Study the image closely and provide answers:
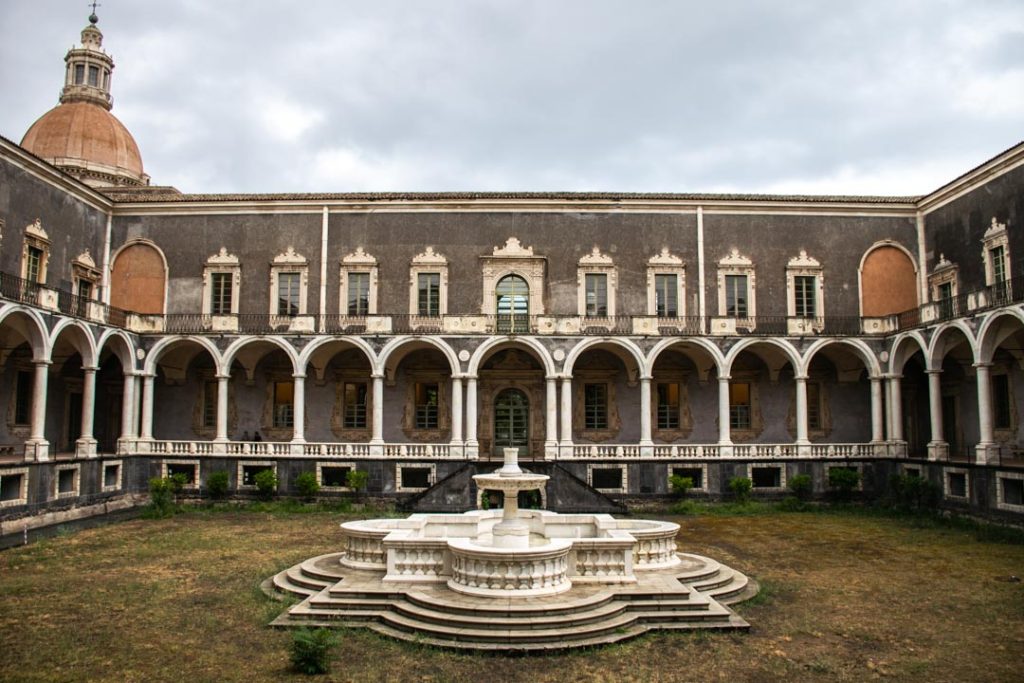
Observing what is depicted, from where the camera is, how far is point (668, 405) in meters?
29.4

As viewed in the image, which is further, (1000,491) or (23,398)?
Answer: (23,398)

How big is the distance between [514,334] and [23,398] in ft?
52.1

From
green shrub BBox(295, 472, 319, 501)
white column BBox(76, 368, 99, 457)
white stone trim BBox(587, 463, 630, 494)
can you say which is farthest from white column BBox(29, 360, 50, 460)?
white stone trim BBox(587, 463, 630, 494)

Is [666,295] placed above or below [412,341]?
above

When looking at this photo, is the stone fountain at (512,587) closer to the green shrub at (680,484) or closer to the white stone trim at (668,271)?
the green shrub at (680,484)

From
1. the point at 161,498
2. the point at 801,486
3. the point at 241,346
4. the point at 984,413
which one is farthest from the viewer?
the point at 241,346

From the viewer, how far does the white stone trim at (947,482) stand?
2201 cm

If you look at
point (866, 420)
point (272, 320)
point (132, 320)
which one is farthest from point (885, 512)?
point (132, 320)

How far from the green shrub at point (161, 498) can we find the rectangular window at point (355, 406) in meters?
6.69

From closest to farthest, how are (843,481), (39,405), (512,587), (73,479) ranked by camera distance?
(512,587) → (39,405) → (73,479) → (843,481)

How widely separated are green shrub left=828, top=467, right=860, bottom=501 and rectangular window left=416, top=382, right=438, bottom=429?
13.6 metres

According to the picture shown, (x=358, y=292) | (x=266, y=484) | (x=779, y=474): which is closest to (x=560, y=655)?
(x=266, y=484)

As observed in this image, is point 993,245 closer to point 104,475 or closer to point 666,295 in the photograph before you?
point 666,295

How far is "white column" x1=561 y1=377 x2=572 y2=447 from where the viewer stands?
86.2 ft
